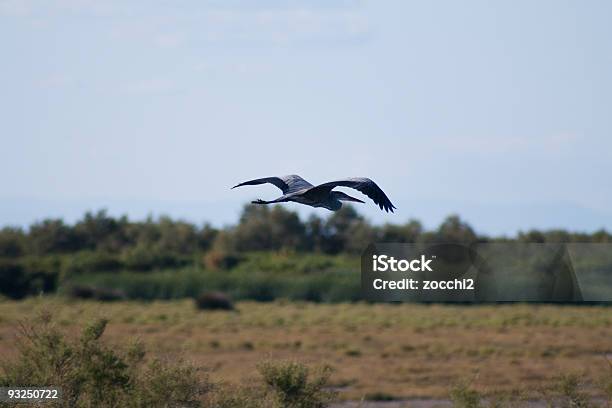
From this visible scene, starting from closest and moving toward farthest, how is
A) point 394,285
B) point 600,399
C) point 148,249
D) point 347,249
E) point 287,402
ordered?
point 287,402
point 600,399
point 394,285
point 148,249
point 347,249

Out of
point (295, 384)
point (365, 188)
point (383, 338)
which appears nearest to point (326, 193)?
point (365, 188)

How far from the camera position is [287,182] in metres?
17.2

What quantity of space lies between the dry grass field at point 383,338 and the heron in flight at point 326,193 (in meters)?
11.0

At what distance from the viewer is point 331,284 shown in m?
55.4

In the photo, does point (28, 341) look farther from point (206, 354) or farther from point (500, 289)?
point (500, 289)

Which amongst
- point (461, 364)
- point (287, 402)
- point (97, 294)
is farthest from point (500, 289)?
point (287, 402)

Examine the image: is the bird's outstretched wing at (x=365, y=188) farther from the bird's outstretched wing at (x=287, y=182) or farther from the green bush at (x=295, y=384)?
the green bush at (x=295, y=384)

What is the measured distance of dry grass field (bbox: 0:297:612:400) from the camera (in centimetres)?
3259

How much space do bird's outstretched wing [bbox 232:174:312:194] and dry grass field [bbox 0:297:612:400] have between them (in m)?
10.6

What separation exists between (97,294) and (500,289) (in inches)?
627

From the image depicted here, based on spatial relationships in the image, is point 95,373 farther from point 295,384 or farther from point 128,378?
point 295,384

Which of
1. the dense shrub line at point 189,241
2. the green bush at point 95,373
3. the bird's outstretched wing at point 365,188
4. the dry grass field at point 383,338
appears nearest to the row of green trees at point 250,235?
the dense shrub line at point 189,241

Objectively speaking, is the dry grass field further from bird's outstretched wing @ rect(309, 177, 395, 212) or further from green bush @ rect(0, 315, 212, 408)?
bird's outstretched wing @ rect(309, 177, 395, 212)

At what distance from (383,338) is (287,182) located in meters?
24.8
